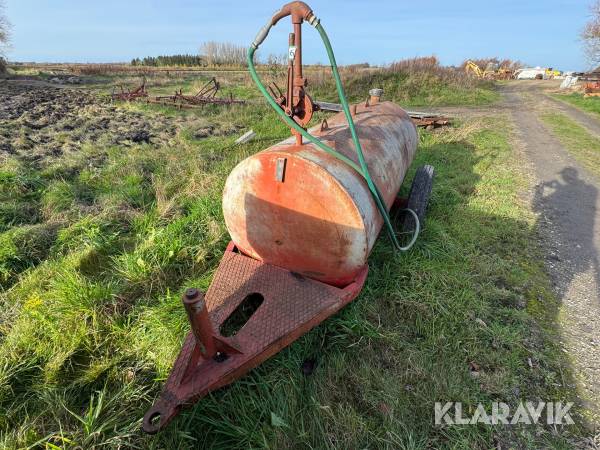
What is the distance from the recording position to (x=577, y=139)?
29.4 ft

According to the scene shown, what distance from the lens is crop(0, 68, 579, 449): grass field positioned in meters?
1.92

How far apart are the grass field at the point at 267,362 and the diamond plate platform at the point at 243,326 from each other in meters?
0.24

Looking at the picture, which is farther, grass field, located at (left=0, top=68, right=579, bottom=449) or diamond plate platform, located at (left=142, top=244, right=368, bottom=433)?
grass field, located at (left=0, top=68, right=579, bottom=449)

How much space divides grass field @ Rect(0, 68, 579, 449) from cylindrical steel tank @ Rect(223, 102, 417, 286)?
596 millimetres

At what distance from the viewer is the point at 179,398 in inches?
68.7

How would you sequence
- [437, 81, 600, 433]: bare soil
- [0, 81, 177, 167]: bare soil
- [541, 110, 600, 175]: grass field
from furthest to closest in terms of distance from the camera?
[541, 110, 600, 175]: grass field, [0, 81, 177, 167]: bare soil, [437, 81, 600, 433]: bare soil

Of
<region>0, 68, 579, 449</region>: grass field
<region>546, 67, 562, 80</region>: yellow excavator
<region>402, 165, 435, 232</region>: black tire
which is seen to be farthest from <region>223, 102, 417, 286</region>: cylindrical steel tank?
<region>546, 67, 562, 80</region>: yellow excavator

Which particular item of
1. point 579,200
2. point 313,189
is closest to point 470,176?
point 579,200

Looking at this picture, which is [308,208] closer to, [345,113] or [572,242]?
[345,113]

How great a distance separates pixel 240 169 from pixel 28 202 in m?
4.07

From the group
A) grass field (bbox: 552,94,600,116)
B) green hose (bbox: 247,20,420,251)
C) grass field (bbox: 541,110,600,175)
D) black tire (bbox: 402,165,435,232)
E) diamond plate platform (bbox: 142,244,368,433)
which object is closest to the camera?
diamond plate platform (bbox: 142,244,368,433)

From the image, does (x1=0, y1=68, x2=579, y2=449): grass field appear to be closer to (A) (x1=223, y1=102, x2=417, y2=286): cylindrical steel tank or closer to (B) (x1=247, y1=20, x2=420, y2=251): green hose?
(A) (x1=223, y1=102, x2=417, y2=286): cylindrical steel tank

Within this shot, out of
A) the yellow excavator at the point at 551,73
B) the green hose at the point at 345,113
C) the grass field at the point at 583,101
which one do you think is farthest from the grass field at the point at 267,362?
the yellow excavator at the point at 551,73

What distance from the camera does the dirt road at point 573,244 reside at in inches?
101
